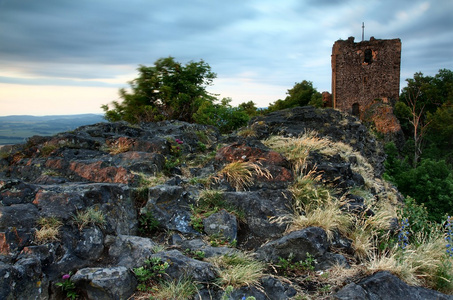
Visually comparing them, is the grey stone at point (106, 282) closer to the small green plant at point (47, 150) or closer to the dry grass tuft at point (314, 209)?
the dry grass tuft at point (314, 209)

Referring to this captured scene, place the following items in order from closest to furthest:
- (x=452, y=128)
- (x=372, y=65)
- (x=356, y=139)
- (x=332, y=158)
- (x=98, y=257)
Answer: (x=98, y=257) → (x=332, y=158) → (x=356, y=139) → (x=452, y=128) → (x=372, y=65)

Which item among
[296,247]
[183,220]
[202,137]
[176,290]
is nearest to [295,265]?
[296,247]

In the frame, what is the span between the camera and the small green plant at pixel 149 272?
9.12ft

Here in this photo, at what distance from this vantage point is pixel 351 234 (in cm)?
375

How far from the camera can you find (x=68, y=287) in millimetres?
2701

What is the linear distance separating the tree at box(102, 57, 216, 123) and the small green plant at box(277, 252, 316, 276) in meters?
10.6

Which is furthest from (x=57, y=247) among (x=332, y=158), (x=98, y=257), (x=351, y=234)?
(x=332, y=158)

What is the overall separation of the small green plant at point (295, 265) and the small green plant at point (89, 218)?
166 cm

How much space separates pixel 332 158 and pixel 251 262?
2.90 metres

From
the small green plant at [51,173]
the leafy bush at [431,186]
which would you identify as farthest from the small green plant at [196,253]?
the leafy bush at [431,186]

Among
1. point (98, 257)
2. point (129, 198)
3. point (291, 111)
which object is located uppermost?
point (291, 111)

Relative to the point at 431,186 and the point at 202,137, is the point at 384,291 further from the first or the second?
the point at 431,186

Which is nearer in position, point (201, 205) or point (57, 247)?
point (57, 247)

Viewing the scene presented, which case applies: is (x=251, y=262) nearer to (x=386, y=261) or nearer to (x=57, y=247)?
(x=386, y=261)
